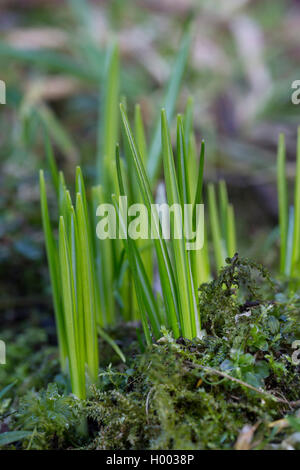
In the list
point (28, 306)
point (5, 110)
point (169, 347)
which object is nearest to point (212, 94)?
point (5, 110)

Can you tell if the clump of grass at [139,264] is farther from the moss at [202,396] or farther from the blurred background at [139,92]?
the blurred background at [139,92]

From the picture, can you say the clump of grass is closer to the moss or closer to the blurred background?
the moss

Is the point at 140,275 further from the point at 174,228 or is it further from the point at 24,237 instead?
the point at 24,237

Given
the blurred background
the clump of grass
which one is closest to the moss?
the clump of grass

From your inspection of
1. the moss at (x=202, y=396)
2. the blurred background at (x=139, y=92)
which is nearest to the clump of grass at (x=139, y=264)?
the moss at (x=202, y=396)

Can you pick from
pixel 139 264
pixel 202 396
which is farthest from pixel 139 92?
pixel 202 396

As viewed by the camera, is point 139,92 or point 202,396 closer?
point 202,396

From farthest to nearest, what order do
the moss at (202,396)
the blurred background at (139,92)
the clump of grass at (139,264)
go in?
the blurred background at (139,92)
the clump of grass at (139,264)
the moss at (202,396)

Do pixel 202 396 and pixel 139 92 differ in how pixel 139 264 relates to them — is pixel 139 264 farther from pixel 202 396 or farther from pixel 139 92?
pixel 139 92
